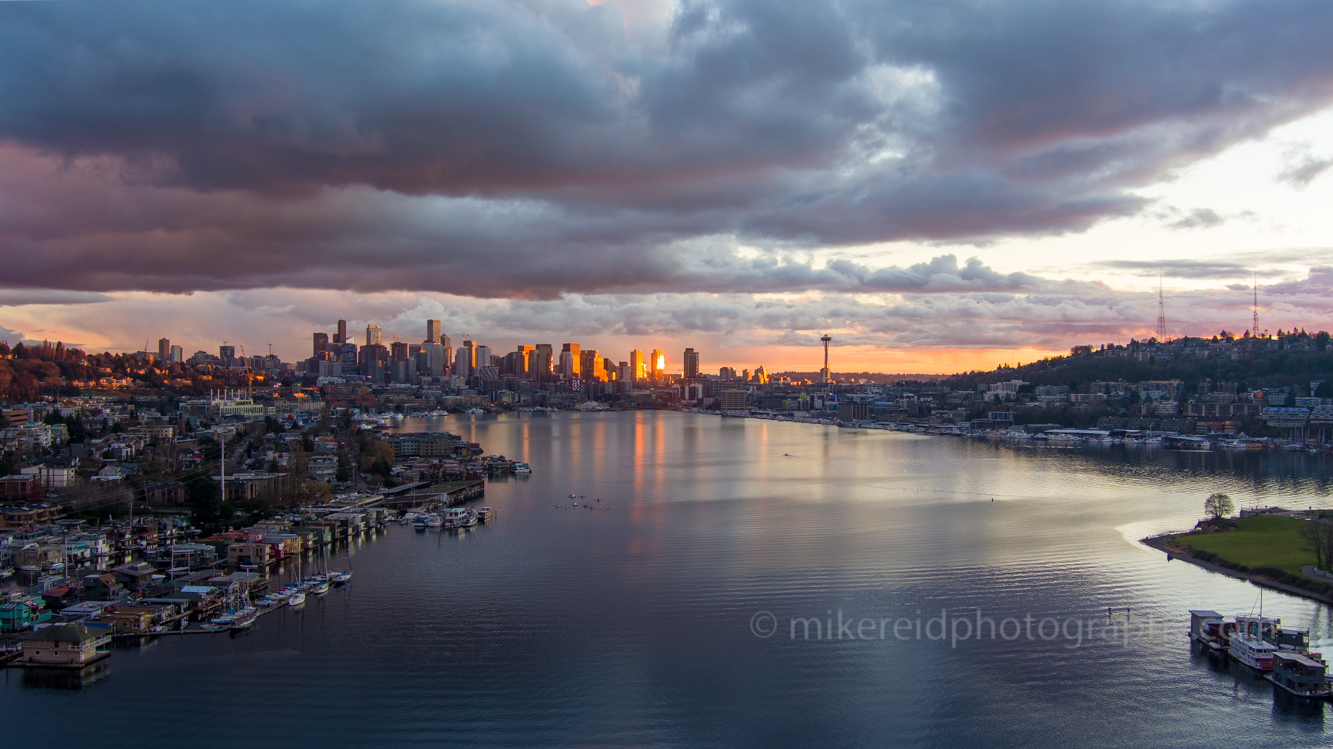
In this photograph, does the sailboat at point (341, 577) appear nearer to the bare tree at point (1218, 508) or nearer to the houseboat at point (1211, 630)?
the houseboat at point (1211, 630)

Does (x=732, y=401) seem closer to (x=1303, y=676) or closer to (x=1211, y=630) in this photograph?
(x=1211, y=630)

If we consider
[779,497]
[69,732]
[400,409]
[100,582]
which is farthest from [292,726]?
[400,409]

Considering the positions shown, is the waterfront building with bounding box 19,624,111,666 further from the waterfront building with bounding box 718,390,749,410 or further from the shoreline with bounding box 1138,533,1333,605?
the waterfront building with bounding box 718,390,749,410

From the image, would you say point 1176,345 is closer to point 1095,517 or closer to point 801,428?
point 801,428

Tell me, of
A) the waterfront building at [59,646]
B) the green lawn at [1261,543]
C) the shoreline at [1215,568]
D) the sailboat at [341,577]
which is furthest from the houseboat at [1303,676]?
the waterfront building at [59,646]

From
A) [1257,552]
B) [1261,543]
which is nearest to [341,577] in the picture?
[1257,552]
